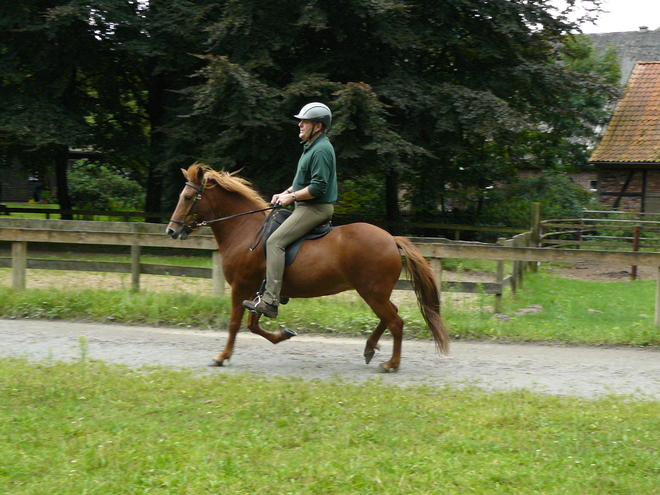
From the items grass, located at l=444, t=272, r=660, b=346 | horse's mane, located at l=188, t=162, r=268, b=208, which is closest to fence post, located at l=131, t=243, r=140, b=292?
horse's mane, located at l=188, t=162, r=268, b=208

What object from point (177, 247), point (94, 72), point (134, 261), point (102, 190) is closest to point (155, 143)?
point (94, 72)

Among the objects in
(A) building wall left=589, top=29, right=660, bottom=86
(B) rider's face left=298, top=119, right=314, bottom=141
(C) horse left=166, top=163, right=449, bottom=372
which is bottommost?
(C) horse left=166, top=163, right=449, bottom=372

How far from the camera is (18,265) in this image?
36.6 ft

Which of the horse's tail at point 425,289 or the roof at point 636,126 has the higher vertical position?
the roof at point 636,126

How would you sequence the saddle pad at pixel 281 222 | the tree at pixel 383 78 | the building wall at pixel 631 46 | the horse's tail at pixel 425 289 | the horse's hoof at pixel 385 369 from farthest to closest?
the building wall at pixel 631 46 → the tree at pixel 383 78 → the horse's tail at pixel 425 289 → the saddle pad at pixel 281 222 → the horse's hoof at pixel 385 369

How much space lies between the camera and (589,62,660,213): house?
3006 cm

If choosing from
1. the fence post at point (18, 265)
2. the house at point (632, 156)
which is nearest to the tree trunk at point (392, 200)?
the house at point (632, 156)

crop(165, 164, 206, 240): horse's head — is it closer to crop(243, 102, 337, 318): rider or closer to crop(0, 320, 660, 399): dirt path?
crop(243, 102, 337, 318): rider

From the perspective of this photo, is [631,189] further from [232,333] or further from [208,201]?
[232,333]

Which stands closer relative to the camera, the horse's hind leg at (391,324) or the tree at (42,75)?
the horse's hind leg at (391,324)

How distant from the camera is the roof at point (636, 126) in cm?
3000

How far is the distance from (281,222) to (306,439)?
9.72 feet

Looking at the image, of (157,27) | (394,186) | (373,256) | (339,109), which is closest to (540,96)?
(394,186)

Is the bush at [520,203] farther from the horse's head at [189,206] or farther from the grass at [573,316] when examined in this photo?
the horse's head at [189,206]
